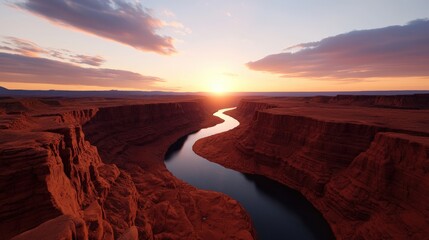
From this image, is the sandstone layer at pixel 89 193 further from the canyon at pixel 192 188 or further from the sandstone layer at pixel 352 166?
the sandstone layer at pixel 352 166

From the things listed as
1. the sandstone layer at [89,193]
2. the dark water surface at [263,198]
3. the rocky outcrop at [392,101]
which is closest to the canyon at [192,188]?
the sandstone layer at [89,193]

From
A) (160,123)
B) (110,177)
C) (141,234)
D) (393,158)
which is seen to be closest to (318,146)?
(393,158)

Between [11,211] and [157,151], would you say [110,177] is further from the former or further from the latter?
[157,151]

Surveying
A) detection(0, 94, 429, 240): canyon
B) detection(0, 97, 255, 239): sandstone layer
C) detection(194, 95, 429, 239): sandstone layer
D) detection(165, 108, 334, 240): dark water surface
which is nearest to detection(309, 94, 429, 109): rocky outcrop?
detection(194, 95, 429, 239): sandstone layer

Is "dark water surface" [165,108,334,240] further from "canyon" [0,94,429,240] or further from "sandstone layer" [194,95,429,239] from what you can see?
"sandstone layer" [194,95,429,239]

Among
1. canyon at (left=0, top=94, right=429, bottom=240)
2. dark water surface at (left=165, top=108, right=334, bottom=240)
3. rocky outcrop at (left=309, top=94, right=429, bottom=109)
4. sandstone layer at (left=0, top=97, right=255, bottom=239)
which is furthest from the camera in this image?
rocky outcrop at (left=309, top=94, right=429, bottom=109)

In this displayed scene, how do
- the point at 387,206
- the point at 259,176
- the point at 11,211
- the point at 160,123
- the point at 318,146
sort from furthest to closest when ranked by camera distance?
the point at 160,123, the point at 259,176, the point at 318,146, the point at 387,206, the point at 11,211
